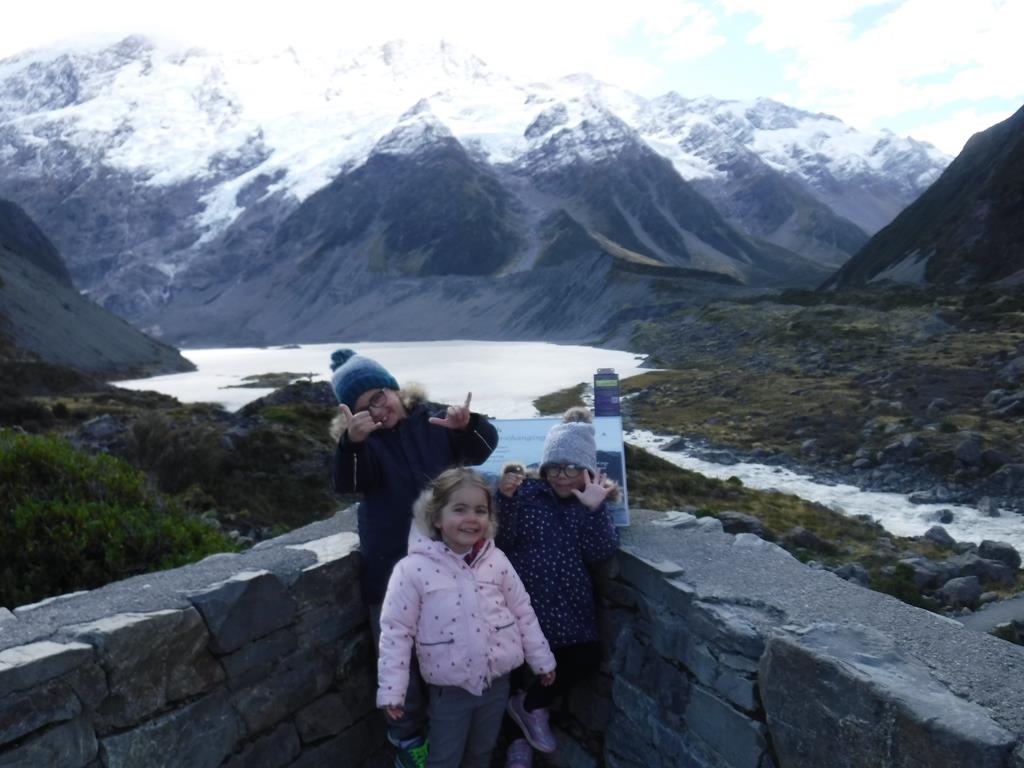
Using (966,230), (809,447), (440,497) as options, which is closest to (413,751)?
(440,497)

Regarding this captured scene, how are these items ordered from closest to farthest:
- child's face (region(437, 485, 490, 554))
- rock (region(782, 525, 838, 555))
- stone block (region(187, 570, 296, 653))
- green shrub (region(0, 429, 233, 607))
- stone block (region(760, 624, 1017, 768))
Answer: stone block (region(760, 624, 1017, 768))
stone block (region(187, 570, 296, 653))
child's face (region(437, 485, 490, 554))
green shrub (region(0, 429, 233, 607))
rock (region(782, 525, 838, 555))

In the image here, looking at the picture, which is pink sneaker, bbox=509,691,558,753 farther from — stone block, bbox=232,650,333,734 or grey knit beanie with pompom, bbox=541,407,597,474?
grey knit beanie with pompom, bbox=541,407,597,474

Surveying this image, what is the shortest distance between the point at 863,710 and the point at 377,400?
3.49m

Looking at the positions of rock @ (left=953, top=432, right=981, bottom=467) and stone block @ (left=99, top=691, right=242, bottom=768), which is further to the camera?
rock @ (left=953, top=432, right=981, bottom=467)

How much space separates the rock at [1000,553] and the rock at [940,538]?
4.23 ft

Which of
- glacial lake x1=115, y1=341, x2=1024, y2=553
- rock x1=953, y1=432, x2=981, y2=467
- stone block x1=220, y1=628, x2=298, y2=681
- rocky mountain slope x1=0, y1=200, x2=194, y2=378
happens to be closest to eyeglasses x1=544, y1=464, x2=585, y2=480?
glacial lake x1=115, y1=341, x2=1024, y2=553

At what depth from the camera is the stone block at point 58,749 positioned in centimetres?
386

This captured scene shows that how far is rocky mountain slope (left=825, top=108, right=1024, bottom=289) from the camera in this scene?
8456 centimetres

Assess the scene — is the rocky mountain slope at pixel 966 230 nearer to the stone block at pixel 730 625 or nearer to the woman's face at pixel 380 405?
the stone block at pixel 730 625

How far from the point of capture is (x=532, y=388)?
56906 mm

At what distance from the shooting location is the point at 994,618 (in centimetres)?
1218

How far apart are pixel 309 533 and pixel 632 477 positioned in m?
17.9

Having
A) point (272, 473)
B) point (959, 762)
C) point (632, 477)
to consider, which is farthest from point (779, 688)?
point (632, 477)

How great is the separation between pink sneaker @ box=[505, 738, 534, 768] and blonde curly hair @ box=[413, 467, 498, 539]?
5.86ft
